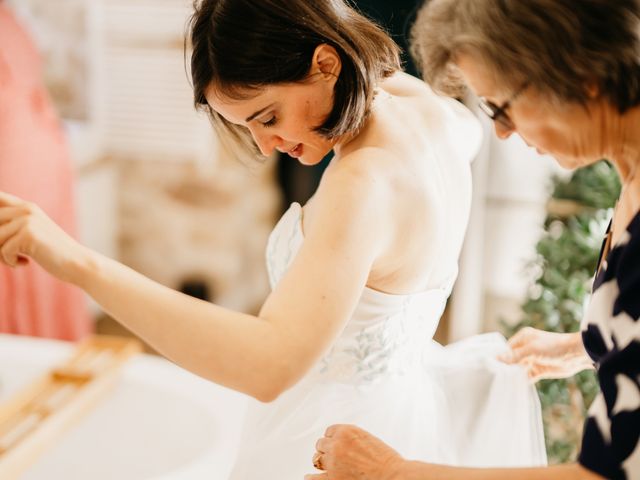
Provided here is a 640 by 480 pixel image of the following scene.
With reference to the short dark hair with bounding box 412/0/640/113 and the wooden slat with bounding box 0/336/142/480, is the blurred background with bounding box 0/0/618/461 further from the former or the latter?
the short dark hair with bounding box 412/0/640/113

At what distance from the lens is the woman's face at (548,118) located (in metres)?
0.81

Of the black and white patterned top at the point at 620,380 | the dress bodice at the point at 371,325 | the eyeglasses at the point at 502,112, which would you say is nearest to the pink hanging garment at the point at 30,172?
the dress bodice at the point at 371,325

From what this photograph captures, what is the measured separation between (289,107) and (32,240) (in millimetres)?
363

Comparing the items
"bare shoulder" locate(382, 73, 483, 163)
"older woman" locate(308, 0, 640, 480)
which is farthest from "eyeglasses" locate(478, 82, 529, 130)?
"bare shoulder" locate(382, 73, 483, 163)

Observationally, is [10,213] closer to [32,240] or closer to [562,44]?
[32,240]

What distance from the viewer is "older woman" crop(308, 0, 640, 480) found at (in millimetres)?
771

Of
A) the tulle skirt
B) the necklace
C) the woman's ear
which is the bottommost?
the tulle skirt

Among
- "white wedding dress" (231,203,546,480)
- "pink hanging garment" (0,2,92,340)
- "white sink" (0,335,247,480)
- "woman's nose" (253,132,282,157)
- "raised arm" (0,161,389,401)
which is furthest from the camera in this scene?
"pink hanging garment" (0,2,92,340)

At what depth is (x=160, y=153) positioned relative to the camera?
3730 millimetres

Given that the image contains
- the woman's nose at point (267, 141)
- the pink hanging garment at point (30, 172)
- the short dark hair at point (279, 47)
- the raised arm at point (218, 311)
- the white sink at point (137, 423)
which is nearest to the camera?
the raised arm at point (218, 311)

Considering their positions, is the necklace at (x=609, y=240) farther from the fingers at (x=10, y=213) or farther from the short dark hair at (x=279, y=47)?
the fingers at (x=10, y=213)

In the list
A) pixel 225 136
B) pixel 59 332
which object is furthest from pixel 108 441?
pixel 225 136

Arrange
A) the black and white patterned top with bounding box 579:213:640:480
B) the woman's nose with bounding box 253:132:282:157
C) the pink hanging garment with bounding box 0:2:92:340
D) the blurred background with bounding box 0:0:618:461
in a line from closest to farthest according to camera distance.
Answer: the black and white patterned top with bounding box 579:213:640:480 < the woman's nose with bounding box 253:132:282:157 < the pink hanging garment with bounding box 0:2:92:340 < the blurred background with bounding box 0:0:618:461

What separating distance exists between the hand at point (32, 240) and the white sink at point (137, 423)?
116 cm
